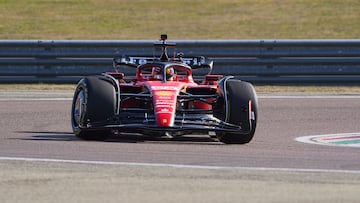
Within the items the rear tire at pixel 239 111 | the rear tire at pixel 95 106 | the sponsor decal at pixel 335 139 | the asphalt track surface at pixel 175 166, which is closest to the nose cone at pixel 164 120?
the asphalt track surface at pixel 175 166

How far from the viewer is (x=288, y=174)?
395 inches

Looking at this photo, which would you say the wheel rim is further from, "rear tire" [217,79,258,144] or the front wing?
"rear tire" [217,79,258,144]

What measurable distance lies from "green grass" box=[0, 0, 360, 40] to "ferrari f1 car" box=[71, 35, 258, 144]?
1380cm

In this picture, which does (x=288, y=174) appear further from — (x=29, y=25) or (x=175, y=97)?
(x=29, y=25)

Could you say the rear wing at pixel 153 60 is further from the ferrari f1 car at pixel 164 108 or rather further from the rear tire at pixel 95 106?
the rear tire at pixel 95 106

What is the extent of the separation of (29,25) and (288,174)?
62.9 ft

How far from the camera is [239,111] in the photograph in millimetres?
12883

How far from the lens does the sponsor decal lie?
42.3 feet

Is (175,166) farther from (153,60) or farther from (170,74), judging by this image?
(153,60)

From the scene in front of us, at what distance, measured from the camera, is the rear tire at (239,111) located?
1283 centimetres

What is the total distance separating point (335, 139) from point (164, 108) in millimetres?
2166

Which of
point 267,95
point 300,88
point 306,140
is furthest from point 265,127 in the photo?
point 300,88

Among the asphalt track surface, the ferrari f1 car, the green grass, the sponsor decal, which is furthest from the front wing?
the green grass

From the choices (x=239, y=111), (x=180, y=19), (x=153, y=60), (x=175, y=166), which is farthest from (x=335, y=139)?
(x=180, y=19)
